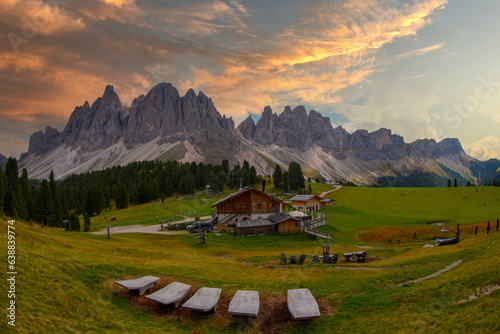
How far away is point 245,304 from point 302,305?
2496mm

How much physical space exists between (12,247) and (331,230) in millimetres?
50501

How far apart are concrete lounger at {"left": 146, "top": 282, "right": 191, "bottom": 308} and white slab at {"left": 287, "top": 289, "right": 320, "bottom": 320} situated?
4.86 metres

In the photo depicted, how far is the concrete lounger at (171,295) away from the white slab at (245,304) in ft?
7.73

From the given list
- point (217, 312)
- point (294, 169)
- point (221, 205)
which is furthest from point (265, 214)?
point (294, 169)

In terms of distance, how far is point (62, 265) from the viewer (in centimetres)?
1235

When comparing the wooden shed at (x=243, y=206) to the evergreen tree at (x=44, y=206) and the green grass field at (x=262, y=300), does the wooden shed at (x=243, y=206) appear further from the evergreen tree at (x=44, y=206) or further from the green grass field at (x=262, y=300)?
the evergreen tree at (x=44, y=206)

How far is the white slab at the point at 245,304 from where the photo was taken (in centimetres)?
1030

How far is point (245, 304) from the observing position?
36.2 ft

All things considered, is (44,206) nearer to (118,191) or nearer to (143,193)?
(118,191)

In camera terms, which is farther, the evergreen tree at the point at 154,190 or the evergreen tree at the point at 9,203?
the evergreen tree at the point at 154,190

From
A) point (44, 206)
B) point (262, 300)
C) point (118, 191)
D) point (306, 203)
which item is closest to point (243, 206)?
point (306, 203)

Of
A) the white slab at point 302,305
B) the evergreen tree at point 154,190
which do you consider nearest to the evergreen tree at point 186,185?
the evergreen tree at point 154,190

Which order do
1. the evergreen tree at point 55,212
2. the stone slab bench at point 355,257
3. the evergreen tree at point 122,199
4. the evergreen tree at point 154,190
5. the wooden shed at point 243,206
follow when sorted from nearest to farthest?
the stone slab bench at point 355,257, the wooden shed at point 243,206, the evergreen tree at point 55,212, the evergreen tree at point 122,199, the evergreen tree at point 154,190

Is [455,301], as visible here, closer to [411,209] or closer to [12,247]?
[12,247]
